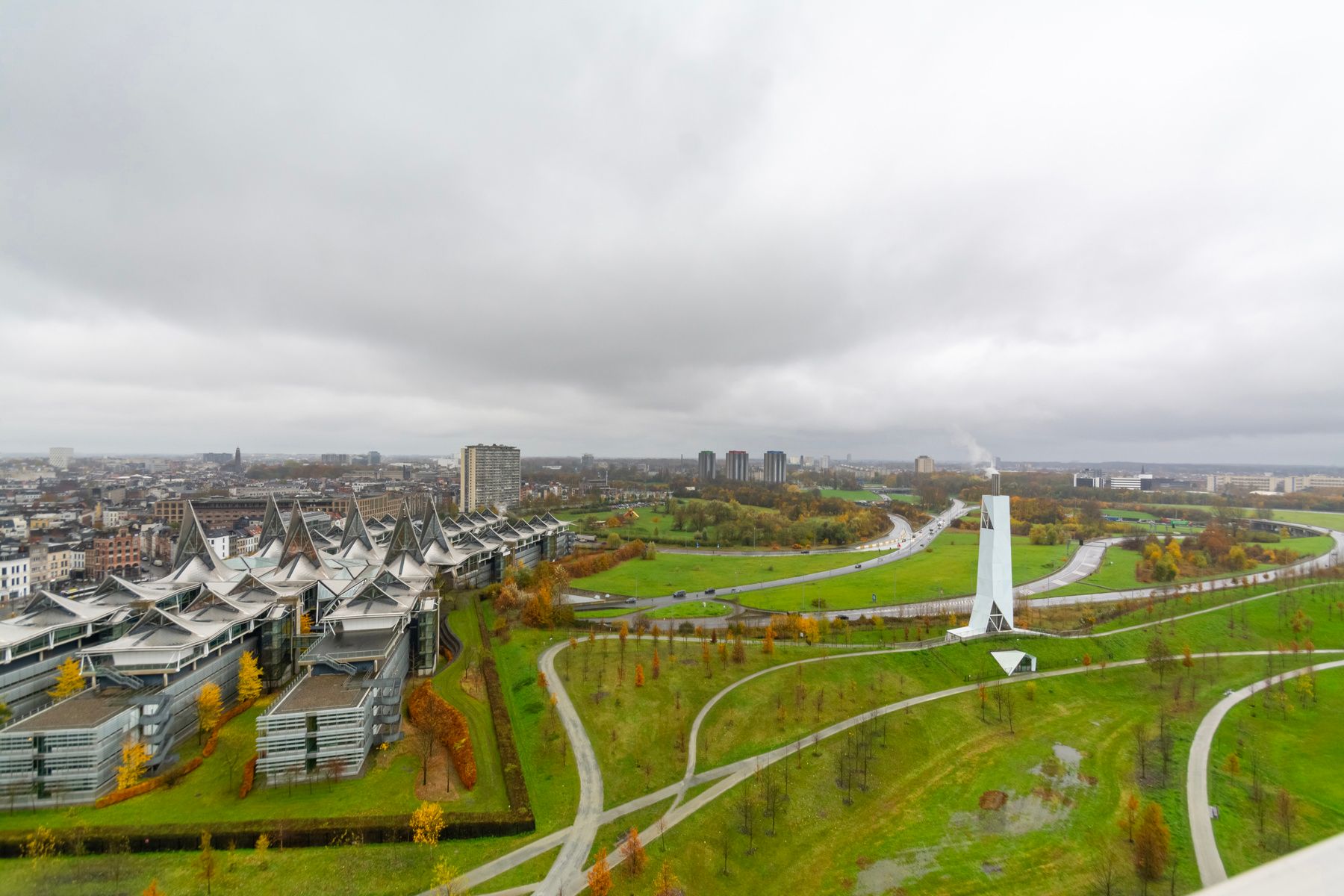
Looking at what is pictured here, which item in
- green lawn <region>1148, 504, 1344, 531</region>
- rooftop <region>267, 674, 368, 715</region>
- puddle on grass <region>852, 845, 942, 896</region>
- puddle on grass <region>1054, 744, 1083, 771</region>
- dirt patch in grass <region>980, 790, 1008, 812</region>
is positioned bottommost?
puddle on grass <region>852, 845, 942, 896</region>

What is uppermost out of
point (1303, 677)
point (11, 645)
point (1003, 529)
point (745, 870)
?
point (1003, 529)

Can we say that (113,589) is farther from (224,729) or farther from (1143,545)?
(1143,545)

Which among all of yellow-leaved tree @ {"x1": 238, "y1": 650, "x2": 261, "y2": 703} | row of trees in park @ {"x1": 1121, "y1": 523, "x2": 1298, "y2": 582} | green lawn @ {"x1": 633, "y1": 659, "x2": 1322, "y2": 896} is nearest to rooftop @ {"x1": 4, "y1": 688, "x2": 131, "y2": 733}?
yellow-leaved tree @ {"x1": 238, "y1": 650, "x2": 261, "y2": 703}

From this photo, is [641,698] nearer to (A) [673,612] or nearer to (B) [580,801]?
(B) [580,801]

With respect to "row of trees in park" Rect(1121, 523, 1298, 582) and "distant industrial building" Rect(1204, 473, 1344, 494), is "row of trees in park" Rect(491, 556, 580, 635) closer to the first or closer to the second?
"row of trees in park" Rect(1121, 523, 1298, 582)

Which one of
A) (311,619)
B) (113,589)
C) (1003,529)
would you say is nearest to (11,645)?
(113,589)

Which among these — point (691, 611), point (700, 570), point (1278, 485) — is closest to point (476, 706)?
point (691, 611)
